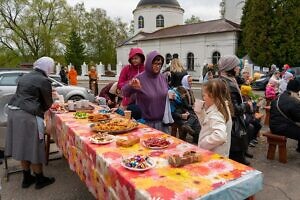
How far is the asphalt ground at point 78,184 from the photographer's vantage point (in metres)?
4.00

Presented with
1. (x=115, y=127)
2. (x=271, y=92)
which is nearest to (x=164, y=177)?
(x=115, y=127)

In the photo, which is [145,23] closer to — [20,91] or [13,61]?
[13,61]

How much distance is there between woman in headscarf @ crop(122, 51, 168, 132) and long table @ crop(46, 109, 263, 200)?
35.3 inches

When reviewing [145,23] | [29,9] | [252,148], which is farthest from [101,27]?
[252,148]

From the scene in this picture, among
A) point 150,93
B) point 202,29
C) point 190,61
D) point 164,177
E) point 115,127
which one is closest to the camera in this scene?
point 164,177

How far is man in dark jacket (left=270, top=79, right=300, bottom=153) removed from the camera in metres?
4.99

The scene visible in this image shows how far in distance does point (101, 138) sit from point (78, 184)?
5.61ft

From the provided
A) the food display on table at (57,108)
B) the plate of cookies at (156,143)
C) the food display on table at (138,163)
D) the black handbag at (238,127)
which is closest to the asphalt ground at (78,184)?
the black handbag at (238,127)

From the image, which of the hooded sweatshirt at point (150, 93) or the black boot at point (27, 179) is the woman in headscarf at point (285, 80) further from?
the black boot at point (27, 179)

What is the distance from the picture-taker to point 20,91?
3.94 meters

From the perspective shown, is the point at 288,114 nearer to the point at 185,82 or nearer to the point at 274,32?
the point at 185,82

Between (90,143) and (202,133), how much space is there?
115cm

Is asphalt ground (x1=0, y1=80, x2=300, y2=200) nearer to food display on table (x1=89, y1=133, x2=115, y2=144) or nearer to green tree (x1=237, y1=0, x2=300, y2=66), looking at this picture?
food display on table (x1=89, y1=133, x2=115, y2=144)

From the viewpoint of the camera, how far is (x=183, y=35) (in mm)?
34531
